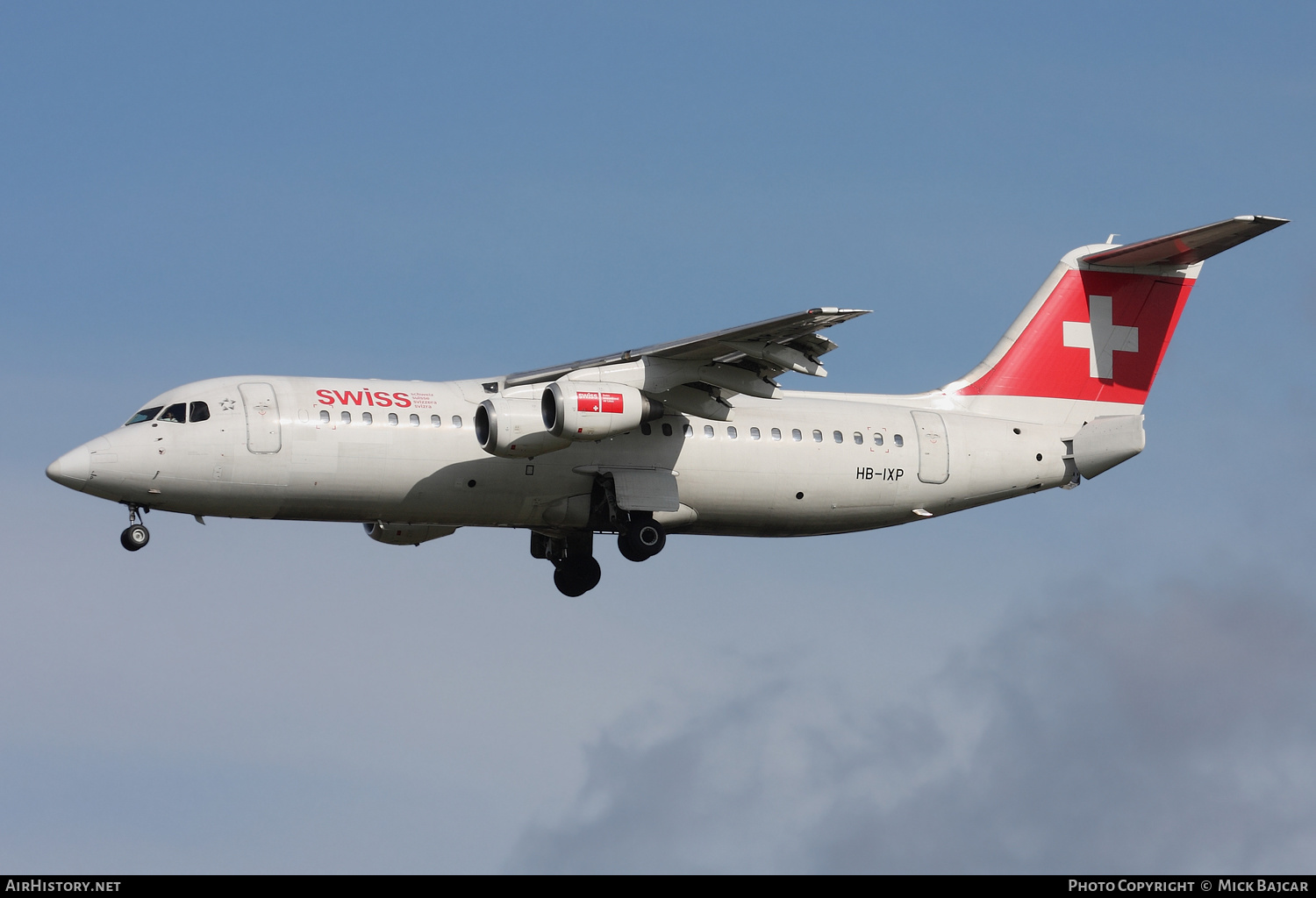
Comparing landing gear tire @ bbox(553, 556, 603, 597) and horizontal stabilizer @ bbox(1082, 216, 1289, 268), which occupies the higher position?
horizontal stabilizer @ bbox(1082, 216, 1289, 268)

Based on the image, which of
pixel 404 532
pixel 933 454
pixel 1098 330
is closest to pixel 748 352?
pixel 933 454

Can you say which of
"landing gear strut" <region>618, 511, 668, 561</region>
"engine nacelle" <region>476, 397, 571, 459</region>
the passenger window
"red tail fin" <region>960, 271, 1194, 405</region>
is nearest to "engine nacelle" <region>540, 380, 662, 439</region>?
"engine nacelle" <region>476, 397, 571, 459</region>

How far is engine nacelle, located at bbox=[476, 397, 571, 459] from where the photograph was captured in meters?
23.0

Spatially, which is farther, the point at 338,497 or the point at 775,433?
the point at 775,433

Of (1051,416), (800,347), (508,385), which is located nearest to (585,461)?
(508,385)

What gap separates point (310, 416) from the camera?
76.5 feet

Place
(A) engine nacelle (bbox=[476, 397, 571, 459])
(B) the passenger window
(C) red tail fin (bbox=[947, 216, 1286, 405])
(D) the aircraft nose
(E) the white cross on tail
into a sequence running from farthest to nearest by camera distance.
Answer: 1. (E) the white cross on tail
2. (C) red tail fin (bbox=[947, 216, 1286, 405])
3. (B) the passenger window
4. (A) engine nacelle (bbox=[476, 397, 571, 459])
5. (D) the aircraft nose

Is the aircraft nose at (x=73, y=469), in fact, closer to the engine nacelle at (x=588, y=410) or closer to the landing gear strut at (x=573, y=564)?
the engine nacelle at (x=588, y=410)

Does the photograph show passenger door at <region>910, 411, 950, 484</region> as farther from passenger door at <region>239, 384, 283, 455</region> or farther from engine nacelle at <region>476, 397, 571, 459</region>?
passenger door at <region>239, 384, 283, 455</region>

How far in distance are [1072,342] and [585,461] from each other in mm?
8129

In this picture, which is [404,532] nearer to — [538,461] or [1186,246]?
[538,461]

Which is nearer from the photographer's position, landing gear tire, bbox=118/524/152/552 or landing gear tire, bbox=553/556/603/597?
landing gear tire, bbox=118/524/152/552

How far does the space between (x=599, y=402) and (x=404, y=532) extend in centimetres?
415
